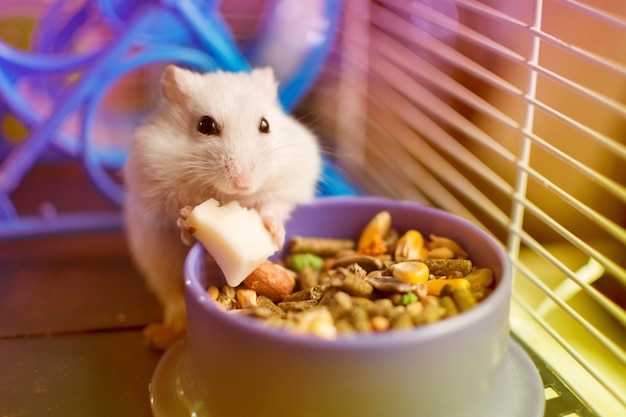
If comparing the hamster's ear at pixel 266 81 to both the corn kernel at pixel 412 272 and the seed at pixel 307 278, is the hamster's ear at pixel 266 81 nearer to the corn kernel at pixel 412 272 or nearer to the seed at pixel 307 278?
the seed at pixel 307 278

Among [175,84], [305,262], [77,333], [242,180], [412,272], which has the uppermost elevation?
[175,84]

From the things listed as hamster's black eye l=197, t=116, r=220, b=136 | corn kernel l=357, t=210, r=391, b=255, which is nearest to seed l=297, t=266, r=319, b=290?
corn kernel l=357, t=210, r=391, b=255

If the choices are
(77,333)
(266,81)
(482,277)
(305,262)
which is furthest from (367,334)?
(77,333)

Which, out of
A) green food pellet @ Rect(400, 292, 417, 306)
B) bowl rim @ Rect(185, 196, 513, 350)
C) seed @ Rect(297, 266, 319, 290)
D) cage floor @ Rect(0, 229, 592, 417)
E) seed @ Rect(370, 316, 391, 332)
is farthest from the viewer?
seed @ Rect(297, 266, 319, 290)

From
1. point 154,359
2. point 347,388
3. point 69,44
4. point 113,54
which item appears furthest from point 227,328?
point 69,44

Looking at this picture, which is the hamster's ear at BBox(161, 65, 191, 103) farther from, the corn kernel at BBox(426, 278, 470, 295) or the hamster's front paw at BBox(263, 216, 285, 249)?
the corn kernel at BBox(426, 278, 470, 295)

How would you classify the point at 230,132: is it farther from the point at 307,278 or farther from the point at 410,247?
the point at 410,247
